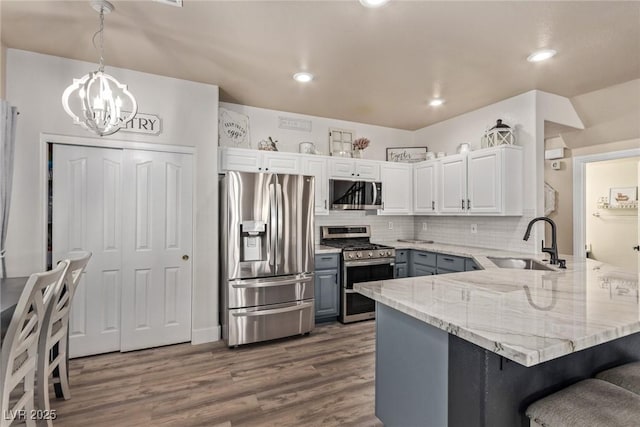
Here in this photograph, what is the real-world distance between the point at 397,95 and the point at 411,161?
1.51m

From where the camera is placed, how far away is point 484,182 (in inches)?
145

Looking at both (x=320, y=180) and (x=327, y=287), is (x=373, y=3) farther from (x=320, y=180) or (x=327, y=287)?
(x=327, y=287)

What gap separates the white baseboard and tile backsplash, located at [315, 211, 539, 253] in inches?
68.6

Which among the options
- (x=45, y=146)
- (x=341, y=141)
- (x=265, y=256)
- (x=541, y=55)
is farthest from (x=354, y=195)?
(x=45, y=146)

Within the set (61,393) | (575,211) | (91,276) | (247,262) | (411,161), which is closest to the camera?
(61,393)

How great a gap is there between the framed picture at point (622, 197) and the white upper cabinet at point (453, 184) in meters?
3.23

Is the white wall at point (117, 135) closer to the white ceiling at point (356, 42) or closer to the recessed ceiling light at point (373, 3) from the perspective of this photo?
the white ceiling at point (356, 42)

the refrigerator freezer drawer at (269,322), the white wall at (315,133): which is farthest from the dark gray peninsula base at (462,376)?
the white wall at (315,133)

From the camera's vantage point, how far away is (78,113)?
2.91 metres

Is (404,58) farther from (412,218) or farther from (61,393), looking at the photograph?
(61,393)

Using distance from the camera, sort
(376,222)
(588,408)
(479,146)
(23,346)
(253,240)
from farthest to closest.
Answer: (376,222)
(479,146)
(253,240)
(23,346)
(588,408)

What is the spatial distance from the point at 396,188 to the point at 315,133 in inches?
56.0

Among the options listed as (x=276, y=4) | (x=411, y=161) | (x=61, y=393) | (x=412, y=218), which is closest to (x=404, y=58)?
(x=276, y=4)

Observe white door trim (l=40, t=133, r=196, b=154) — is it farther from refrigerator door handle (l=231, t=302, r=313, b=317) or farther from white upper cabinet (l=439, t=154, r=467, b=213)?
white upper cabinet (l=439, t=154, r=467, b=213)
